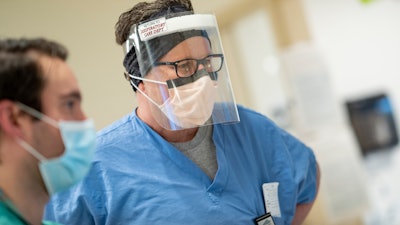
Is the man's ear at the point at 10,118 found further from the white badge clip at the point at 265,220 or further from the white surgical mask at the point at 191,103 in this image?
the white badge clip at the point at 265,220

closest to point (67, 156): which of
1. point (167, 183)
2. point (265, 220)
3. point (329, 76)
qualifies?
point (167, 183)

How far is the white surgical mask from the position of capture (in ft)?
3.78

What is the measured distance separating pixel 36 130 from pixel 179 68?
411 millimetres

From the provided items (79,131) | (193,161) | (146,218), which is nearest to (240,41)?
(193,161)

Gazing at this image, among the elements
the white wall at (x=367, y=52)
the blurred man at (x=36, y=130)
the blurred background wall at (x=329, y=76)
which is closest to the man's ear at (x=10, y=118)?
the blurred man at (x=36, y=130)

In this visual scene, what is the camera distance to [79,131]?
91cm

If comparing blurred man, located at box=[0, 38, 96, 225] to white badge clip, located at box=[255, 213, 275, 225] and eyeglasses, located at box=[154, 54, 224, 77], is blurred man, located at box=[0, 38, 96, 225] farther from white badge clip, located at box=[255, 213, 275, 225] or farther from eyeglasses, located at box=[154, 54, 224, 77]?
white badge clip, located at box=[255, 213, 275, 225]

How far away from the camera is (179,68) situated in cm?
116

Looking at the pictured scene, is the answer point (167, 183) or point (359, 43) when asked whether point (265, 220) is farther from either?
point (359, 43)

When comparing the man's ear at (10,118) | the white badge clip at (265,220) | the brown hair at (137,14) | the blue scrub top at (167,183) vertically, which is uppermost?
the brown hair at (137,14)

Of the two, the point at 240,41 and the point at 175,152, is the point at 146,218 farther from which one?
the point at 240,41

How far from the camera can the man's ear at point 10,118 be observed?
0.84 metres

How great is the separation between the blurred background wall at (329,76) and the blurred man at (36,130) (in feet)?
3.65

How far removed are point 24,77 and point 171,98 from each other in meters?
0.39
